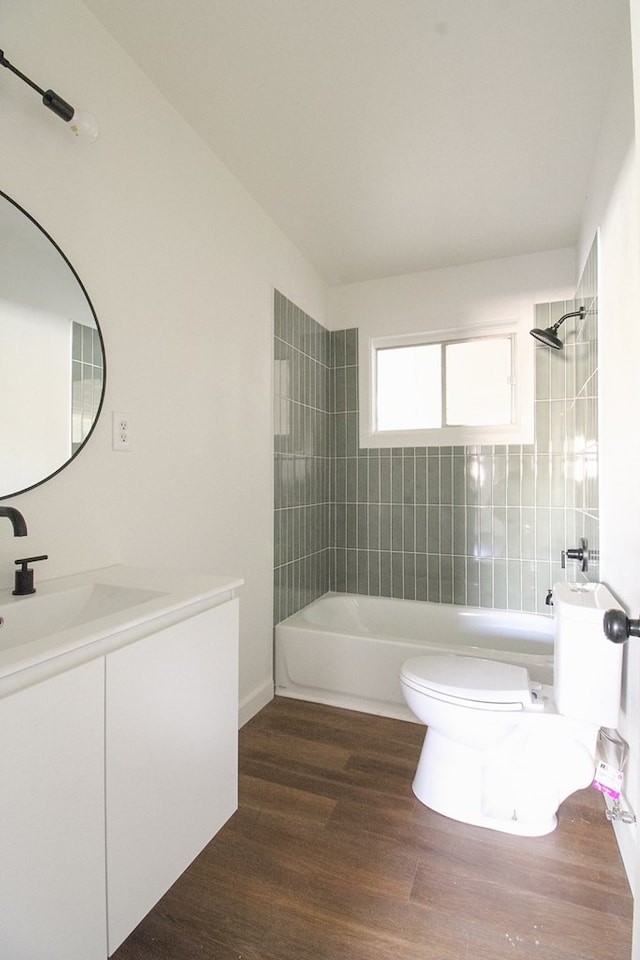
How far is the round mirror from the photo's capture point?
109 cm

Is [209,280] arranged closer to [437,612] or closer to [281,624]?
[281,624]

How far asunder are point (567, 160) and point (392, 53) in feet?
3.18

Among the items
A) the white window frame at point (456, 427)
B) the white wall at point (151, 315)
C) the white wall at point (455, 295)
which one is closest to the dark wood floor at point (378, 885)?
the white wall at point (151, 315)

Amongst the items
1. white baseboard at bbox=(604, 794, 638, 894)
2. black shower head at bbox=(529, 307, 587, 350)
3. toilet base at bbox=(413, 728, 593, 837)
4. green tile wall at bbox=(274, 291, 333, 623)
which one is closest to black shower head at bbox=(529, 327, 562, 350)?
black shower head at bbox=(529, 307, 587, 350)

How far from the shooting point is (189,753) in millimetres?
1053

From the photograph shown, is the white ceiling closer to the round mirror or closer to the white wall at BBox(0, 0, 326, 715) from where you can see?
the white wall at BBox(0, 0, 326, 715)

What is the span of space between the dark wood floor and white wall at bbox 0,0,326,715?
0.70 m

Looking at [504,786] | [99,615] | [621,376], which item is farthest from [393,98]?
[504,786]

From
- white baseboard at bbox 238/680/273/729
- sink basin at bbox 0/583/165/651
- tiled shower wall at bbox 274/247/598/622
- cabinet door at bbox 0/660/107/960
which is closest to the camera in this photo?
cabinet door at bbox 0/660/107/960

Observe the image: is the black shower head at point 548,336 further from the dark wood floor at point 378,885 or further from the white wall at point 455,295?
the dark wood floor at point 378,885

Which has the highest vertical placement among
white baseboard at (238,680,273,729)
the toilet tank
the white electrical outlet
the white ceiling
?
the white ceiling

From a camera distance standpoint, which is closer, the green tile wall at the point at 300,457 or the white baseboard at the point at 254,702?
the white baseboard at the point at 254,702

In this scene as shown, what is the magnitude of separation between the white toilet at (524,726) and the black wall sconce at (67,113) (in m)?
1.95

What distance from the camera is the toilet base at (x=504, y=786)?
1483 mm
